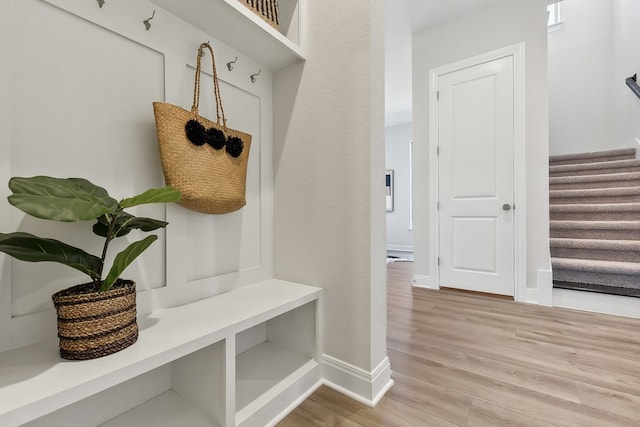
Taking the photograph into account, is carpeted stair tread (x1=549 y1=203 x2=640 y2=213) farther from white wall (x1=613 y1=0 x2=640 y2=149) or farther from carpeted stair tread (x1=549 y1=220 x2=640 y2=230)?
white wall (x1=613 y1=0 x2=640 y2=149)

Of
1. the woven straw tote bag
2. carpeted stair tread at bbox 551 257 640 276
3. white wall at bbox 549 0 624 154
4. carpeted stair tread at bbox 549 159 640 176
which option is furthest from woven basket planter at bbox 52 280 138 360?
white wall at bbox 549 0 624 154

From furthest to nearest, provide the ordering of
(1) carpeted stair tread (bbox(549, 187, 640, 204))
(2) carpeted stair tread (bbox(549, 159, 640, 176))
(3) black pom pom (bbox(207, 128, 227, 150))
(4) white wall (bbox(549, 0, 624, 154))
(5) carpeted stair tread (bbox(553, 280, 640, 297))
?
(4) white wall (bbox(549, 0, 624, 154)) < (2) carpeted stair tread (bbox(549, 159, 640, 176)) < (1) carpeted stair tread (bbox(549, 187, 640, 204)) < (5) carpeted stair tread (bbox(553, 280, 640, 297)) < (3) black pom pom (bbox(207, 128, 227, 150))

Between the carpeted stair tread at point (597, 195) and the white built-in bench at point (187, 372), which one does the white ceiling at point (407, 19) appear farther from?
the white built-in bench at point (187, 372)

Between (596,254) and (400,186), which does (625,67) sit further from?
(400,186)

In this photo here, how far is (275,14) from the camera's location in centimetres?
135

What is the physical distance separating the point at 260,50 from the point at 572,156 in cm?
419

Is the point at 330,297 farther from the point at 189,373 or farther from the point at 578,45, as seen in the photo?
the point at 578,45

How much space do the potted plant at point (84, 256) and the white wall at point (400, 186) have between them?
5783 millimetres

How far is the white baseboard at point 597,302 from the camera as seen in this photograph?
204cm

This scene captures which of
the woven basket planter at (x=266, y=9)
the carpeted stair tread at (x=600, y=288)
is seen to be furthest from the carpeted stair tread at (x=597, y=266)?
the woven basket planter at (x=266, y=9)

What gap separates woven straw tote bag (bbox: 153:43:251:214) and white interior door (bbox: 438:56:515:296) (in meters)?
2.26

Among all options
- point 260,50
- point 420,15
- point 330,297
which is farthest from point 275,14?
point 420,15

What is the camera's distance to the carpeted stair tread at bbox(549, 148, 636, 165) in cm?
329

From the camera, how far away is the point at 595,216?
108 inches
